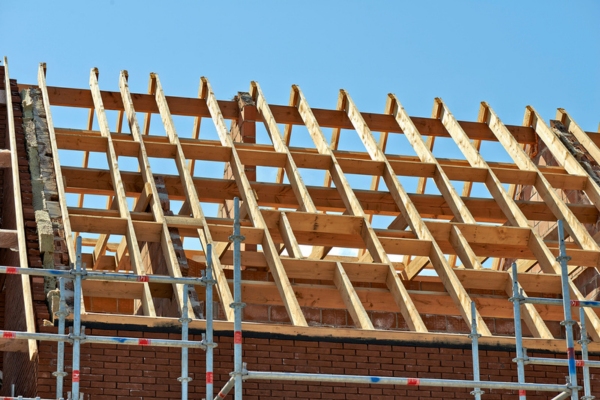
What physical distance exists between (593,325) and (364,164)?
395 centimetres

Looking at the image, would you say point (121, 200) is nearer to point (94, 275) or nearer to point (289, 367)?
point (289, 367)

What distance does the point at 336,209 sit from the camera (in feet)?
48.3

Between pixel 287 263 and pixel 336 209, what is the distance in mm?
3066

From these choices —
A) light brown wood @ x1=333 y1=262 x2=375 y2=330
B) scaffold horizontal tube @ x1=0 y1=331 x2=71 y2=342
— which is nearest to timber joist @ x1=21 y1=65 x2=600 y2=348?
light brown wood @ x1=333 y1=262 x2=375 y2=330

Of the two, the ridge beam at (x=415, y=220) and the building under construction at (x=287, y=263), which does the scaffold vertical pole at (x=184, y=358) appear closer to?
the building under construction at (x=287, y=263)

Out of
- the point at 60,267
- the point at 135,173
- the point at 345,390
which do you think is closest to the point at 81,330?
the point at 60,267

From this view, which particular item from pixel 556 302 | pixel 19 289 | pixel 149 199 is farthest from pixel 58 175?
pixel 556 302

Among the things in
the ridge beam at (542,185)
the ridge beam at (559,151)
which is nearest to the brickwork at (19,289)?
the ridge beam at (542,185)

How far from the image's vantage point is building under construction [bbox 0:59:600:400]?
10000 mm

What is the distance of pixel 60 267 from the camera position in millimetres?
11078

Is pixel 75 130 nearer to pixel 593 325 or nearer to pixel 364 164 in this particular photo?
pixel 364 164

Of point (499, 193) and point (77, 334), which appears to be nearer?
point (77, 334)

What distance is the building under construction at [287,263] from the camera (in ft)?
32.8

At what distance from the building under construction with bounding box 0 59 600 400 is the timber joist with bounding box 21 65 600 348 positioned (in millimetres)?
31
